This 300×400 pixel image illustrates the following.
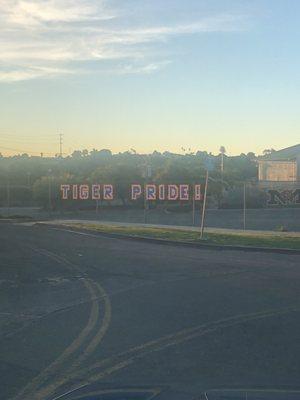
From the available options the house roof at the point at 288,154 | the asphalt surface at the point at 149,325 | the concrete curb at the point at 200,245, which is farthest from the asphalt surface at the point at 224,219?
the house roof at the point at 288,154

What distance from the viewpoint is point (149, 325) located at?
8148 mm

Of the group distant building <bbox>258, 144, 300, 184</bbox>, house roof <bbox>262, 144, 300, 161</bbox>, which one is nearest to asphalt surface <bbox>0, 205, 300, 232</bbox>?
distant building <bbox>258, 144, 300, 184</bbox>

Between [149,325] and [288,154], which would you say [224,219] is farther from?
Result: [288,154]

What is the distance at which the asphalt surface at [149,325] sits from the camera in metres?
5.71

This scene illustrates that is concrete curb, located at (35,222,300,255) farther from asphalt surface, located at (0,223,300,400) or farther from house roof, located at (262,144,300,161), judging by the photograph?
house roof, located at (262,144,300,161)

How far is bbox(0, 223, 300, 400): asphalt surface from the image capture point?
5.71 meters

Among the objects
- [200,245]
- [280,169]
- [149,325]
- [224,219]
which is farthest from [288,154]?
[149,325]

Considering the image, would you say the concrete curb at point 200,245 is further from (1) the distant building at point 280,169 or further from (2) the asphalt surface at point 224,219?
(1) the distant building at point 280,169

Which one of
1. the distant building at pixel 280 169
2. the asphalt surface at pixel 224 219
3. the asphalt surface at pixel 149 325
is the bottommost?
the asphalt surface at pixel 149 325

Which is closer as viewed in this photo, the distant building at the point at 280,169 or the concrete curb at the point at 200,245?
the concrete curb at the point at 200,245

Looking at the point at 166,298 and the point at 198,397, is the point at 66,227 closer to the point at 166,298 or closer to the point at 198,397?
the point at 166,298

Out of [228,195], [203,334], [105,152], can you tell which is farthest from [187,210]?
[105,152]

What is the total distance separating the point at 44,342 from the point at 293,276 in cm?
706

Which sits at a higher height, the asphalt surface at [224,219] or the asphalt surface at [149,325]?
the asphalt surface at [224,219]
